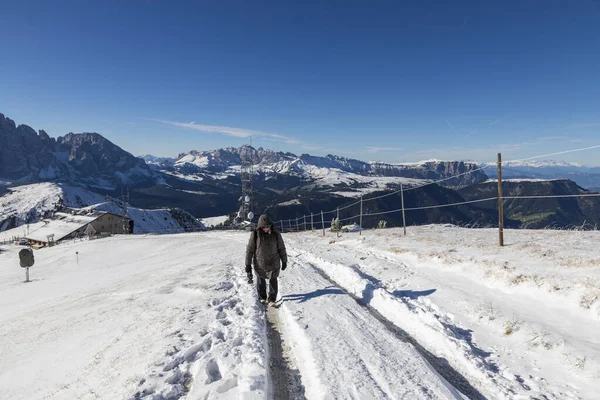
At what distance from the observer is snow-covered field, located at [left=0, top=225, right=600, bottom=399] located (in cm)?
439

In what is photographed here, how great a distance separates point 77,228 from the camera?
82000mm

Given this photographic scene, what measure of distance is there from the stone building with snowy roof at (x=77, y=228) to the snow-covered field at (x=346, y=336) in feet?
241

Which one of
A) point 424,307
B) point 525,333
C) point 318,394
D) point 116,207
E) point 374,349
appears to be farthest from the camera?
point 116,207

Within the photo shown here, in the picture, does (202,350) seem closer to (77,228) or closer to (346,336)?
(346,336)

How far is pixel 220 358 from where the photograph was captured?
16.3 ft

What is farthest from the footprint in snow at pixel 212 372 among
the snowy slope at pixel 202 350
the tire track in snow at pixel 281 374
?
the tire track in snow at pixel 281 374

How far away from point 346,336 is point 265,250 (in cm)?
319

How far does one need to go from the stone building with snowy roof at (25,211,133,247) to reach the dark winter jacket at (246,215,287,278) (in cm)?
7478

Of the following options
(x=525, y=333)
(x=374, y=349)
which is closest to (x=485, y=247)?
(x=525, y=333)

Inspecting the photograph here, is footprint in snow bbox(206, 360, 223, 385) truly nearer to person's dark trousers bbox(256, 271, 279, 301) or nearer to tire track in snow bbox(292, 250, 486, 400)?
tire track in snow bbox(292, 250, 486, 400)

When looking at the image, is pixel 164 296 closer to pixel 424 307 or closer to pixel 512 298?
pixel 424 307

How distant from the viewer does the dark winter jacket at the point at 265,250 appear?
8.27 m

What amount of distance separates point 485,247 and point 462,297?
210 inches

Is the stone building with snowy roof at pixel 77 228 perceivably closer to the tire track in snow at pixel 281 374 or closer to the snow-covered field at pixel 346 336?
the snow-covered field at pixel 346 336
